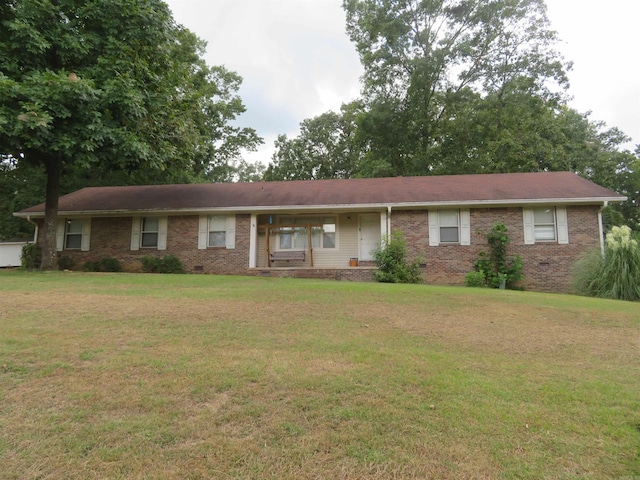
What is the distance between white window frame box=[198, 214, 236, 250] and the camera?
1534 cm

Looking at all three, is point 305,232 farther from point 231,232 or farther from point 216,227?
point 216,227

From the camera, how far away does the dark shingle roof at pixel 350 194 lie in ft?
45.5

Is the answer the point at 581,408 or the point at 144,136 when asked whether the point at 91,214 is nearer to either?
the point at 144,136

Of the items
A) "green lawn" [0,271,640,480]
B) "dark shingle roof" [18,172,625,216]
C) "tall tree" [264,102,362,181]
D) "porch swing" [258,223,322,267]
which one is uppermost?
→ "tall tree" [264,102,362,181]

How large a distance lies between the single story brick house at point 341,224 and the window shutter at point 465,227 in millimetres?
37

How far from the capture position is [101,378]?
3574 millimetres

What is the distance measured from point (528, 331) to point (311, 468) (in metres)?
4.67

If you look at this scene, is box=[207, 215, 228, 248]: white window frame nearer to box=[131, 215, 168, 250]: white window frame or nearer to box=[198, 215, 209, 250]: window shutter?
box=[198, 215, 209, 250]: window shutter

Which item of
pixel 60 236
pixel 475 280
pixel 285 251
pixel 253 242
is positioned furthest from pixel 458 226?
pixel 60 236

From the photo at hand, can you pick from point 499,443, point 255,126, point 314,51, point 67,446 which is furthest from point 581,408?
point 255,126

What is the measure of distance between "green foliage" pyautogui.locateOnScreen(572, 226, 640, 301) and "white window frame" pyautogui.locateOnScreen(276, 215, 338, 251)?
8.62m

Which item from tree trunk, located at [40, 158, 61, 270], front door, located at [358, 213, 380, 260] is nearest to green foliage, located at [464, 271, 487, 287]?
front door, located at [358, 213, 380, 260]

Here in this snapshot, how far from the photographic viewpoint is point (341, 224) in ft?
52.7

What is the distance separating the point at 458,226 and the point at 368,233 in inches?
139
